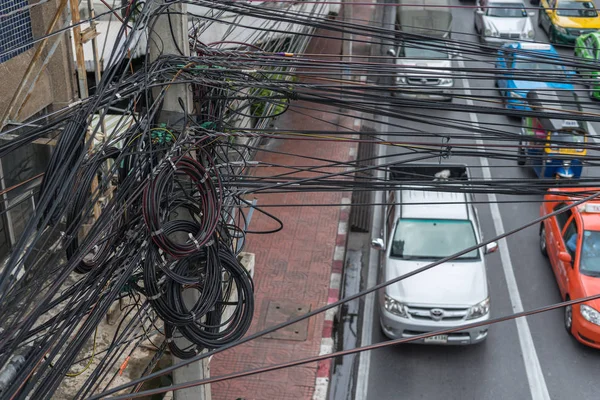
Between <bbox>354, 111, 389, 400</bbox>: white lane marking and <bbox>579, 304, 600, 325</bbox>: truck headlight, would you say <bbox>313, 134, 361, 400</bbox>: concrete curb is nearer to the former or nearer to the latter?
<bbox>354, 111, 389, 400</bbox>: white lane marking

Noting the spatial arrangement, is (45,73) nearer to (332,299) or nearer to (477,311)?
(332,299)

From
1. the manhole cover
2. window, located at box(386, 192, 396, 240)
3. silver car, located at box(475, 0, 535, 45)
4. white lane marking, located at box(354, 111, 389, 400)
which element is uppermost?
silver car, located at box(475, 0, 535, 45)

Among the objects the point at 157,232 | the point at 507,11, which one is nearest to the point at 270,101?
the point at 157,232

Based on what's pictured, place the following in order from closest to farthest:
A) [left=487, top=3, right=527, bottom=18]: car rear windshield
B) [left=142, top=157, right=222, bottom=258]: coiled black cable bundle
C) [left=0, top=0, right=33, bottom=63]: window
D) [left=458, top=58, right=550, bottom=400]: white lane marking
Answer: [left=142, top=157, right=222, bottom=258]: coiled black cable bundle, [left=0, top=0, right=33, bottom=63]: window, [left=458, top=58, right=550, bottom=400]: white lane marking, [left=487, top=3, right=527, bottom=18]: car rear windshield

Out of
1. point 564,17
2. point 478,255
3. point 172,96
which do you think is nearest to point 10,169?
point 172,96

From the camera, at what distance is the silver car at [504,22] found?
2356 cm

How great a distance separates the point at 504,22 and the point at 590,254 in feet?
46.3

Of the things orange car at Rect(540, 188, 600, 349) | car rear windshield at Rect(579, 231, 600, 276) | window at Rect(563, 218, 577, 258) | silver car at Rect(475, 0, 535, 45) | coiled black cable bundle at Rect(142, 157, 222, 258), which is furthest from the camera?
silver car at Rect(475, 0, 535, 45)

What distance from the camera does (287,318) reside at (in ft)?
39.2

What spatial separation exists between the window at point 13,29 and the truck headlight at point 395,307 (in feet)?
20.0

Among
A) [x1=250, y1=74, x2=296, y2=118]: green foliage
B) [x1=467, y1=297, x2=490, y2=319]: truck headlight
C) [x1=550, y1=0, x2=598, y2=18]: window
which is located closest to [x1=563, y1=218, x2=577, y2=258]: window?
[x1=467, y1=297, x2=490, y2=319]: truck headlight

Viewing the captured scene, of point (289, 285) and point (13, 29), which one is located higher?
point (13, 29)

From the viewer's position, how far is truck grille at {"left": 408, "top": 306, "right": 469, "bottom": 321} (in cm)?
1113

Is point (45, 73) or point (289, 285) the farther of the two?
point (289, 285)
